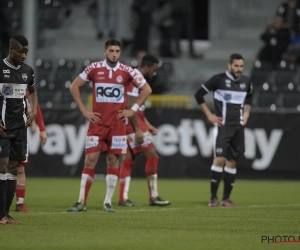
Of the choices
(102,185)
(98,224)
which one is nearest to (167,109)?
(102,185)

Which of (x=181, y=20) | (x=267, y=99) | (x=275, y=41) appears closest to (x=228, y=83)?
(x=267, y=99)

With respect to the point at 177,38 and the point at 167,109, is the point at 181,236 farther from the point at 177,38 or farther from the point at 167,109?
the point at 177,38

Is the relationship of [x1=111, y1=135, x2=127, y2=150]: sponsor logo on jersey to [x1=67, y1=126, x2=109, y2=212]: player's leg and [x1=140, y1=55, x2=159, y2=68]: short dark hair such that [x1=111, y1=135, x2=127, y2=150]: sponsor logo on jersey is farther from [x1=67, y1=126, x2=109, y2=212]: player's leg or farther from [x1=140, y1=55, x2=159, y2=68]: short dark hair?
[x1=140, y1=55, x2=159, y2=68]: short dark hair

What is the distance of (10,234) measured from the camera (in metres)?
9.06

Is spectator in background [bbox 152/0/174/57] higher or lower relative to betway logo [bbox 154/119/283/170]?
higher

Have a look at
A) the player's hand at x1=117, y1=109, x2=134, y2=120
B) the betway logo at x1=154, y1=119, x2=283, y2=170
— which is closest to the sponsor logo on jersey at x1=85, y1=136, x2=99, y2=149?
the player's hand at x1=117, y1=109, x2=134, y2=120

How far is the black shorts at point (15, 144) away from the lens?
10.1 m

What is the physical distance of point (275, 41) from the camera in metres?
24.9

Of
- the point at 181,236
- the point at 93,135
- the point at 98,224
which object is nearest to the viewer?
the point at 181,236

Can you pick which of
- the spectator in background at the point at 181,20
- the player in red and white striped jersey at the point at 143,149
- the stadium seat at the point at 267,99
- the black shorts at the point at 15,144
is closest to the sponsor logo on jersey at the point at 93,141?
the player in red and white striped jersey at the point at 143,149

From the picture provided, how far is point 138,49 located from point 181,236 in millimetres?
17342

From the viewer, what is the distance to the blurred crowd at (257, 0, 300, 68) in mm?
24891

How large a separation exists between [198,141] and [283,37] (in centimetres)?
608

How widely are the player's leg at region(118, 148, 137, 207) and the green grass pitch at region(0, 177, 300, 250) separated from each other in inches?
9.4
